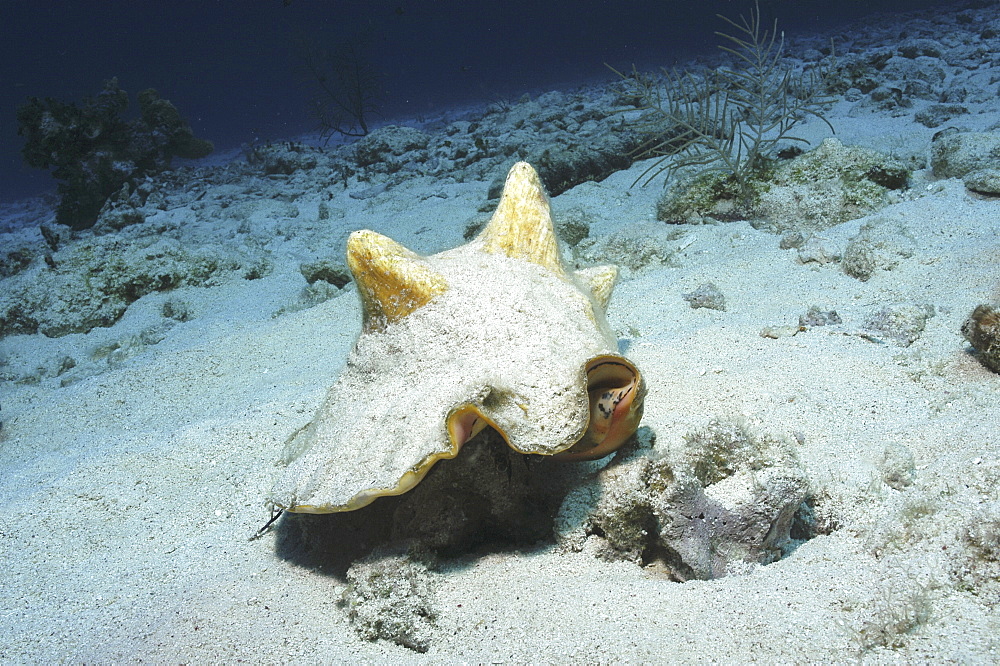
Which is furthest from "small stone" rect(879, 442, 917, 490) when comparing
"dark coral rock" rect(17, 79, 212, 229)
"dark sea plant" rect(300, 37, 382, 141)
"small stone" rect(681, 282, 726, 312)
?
"dark sea plant" rect(300, 37, 382, 141)

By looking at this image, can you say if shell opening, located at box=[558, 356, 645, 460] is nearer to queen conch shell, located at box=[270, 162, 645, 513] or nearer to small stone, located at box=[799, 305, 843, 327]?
queen conch shell, located at box=[270, 162, 645, 513]

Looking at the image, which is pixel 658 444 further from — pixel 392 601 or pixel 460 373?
pixel 392 601

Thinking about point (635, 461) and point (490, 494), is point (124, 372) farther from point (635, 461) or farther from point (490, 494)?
point (635, 461)

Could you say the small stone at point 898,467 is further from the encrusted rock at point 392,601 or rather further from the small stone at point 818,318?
the encrusted rock at point 392,601

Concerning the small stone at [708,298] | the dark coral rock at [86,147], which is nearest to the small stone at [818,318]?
the small stone at [708,298]

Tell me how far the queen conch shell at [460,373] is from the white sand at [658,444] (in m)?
0.38

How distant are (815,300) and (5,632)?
4040 mm

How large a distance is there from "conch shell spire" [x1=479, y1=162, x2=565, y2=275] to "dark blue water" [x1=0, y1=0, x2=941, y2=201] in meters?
58.6

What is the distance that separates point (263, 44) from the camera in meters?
74.9

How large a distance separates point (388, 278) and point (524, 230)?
62cm

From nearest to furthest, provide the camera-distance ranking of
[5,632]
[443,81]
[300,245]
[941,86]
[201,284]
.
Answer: [5,632], [201,284], [300,245], [941,86], [443,81]

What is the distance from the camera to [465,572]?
1608 mm

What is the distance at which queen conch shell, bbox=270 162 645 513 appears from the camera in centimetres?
146

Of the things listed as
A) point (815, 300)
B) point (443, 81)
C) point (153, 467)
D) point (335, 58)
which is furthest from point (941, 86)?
point (443, 81)
